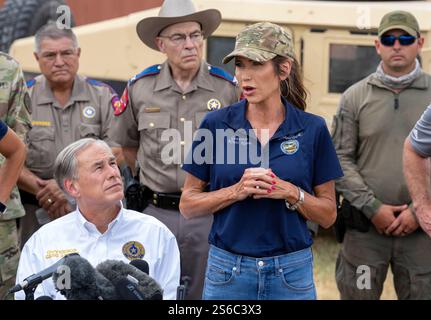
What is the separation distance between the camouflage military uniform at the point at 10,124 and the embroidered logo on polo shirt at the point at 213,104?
3.51ft

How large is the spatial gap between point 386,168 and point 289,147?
1.71m

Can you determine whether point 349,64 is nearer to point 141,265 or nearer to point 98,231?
point 98,231

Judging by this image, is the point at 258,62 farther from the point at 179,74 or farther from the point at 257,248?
the point at 179,74

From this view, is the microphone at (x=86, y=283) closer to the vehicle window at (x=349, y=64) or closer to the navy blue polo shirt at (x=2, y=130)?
the navy blue polo shirt at (x=2, y=130)

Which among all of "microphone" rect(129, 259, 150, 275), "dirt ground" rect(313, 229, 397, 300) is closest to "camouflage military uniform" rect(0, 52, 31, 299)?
"microphone" rect(129, 259, 150, 275)

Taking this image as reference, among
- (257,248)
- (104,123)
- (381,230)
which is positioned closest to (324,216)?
(257,248)

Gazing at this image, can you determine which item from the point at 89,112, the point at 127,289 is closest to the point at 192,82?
the point at 89,112

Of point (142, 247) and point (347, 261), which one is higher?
point (142, 247)

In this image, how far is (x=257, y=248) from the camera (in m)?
4.55

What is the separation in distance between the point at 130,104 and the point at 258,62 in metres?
1.69

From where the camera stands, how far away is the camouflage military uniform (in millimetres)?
5703

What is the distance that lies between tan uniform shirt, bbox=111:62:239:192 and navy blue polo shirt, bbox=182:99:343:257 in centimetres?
119

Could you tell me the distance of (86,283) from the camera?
151 inches

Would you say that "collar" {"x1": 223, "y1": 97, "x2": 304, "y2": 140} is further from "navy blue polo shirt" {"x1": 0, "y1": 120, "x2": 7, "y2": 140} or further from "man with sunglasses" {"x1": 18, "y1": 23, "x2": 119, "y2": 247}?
"man with sunglasses" {"x1": 18, "y1": 23, "x2": 119, "y2": 247}
